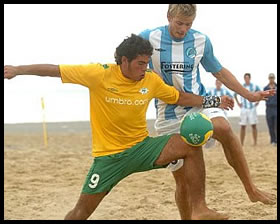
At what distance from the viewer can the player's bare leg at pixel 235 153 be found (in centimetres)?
566

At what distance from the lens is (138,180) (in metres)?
10.1

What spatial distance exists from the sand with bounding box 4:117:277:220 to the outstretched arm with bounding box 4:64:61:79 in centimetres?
282

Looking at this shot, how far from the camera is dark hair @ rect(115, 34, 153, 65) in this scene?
542cm

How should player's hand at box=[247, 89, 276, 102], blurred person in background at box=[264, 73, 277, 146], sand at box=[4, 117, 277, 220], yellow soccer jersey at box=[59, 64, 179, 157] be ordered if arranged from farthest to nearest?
blurred person in background at box=[264, 73, 277, 146] < sand at box=[4, 117, 277, 220] < player's hand at box=[247, 89, 276, 102] < yellow soccer jersey at box=[59, 64, 179, 157]

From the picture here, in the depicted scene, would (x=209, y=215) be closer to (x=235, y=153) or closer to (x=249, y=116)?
(x=235, y=153)

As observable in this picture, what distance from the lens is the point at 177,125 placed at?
6184 millimetres

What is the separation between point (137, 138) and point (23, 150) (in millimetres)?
9424

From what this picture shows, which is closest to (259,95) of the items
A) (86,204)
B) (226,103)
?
(226,103)

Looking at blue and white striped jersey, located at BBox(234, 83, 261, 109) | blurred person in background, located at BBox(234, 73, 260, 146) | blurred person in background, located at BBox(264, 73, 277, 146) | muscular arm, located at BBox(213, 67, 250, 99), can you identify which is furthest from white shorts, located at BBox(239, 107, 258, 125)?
muscular arm, located at BBox(213, 67, 250, 99)

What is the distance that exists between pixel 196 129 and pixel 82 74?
113 cm

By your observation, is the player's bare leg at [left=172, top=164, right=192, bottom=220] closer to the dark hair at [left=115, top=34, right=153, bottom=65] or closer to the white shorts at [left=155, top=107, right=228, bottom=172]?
the white shorts at [left=155, top=107, right=228, bottom=172]

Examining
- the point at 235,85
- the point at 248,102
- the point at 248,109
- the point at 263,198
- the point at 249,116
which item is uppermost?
the point at 235,85
